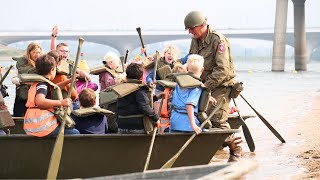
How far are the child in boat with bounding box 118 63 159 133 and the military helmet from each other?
106 centimetres

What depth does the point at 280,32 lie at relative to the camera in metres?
68.8

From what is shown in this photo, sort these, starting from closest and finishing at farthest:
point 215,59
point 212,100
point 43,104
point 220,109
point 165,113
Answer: point 43,104 → point 212,100 → point 215,59 → point 220,109 → point 165,113

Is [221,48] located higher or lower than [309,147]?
higher

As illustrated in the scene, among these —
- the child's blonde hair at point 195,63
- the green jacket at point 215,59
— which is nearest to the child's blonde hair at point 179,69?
the green jacket at point 215,59

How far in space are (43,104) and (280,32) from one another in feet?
207

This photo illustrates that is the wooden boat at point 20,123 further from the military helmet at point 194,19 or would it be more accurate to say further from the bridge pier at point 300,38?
the bridge pier at point 300,38

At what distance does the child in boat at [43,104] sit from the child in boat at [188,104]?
4.84 ft

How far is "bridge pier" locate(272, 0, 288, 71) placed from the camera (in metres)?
68.8

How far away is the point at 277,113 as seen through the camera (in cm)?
1928

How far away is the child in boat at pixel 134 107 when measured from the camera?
25.5 feet

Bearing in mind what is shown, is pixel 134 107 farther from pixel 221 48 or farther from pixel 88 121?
pixel 221 48

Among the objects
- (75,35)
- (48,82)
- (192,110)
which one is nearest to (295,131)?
(192,110)

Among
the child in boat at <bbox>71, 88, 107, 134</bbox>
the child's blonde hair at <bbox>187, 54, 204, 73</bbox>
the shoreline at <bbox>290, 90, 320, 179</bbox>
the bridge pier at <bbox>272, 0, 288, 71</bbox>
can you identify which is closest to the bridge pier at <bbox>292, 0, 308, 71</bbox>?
the bridge pier at <bbox>272, 0, 288, 71</bbox>

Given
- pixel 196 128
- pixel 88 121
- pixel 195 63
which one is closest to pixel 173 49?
pixel 195 63
